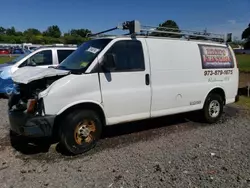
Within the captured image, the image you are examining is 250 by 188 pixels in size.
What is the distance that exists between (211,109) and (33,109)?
14.1ft

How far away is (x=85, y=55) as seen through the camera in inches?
198

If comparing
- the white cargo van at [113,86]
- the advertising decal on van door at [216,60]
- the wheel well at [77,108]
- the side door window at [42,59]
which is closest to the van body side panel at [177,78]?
the white cargo van at [113,86]

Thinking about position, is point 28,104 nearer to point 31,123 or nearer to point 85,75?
point 31,123

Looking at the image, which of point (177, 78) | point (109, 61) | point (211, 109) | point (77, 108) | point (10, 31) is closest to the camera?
point (77, 108)

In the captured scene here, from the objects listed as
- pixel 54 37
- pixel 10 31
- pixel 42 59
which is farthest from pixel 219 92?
pixel 10 31

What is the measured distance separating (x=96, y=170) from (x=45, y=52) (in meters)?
6.77

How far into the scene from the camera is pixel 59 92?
4.27 meters

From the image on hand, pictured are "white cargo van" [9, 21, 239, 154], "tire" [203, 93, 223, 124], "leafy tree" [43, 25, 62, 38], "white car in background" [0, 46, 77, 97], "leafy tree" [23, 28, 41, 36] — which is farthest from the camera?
"leafy tree" [43, 25, 62, 38]

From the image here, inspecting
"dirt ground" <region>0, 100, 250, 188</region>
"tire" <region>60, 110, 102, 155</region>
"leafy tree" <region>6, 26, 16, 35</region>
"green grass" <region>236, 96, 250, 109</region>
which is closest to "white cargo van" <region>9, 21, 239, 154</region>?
"tire" <region>60, 110, 102, 155</region>

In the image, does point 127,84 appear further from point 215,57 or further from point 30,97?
point 215,57

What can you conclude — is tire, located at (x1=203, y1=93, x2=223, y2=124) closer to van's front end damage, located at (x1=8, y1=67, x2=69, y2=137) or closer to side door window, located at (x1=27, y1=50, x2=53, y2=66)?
van's front end damage, located at (x1=8, y1=67, x2=69, y2=137)

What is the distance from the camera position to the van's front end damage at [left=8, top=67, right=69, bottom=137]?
4.23m

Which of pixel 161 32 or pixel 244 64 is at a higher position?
pixel 161 32

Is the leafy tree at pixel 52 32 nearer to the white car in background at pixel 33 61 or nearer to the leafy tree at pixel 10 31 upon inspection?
the leafy tree at pixel 10 31
